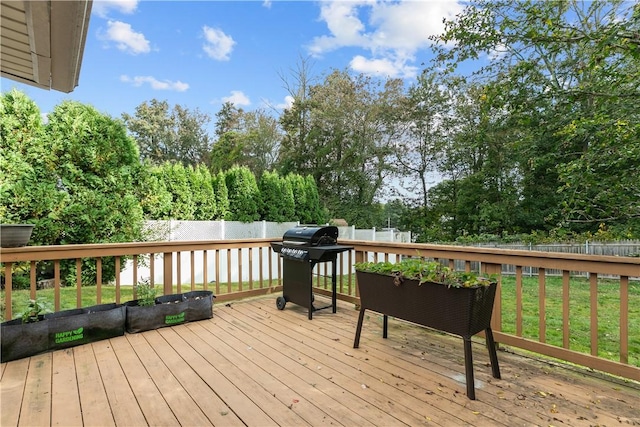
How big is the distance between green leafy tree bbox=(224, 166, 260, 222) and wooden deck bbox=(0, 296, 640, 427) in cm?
590

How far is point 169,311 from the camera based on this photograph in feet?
10.8

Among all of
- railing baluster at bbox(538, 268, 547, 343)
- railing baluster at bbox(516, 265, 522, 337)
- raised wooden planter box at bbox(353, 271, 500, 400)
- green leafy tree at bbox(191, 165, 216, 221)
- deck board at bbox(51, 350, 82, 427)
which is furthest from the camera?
green leafy tree at bbox(191, 165, 216, 221)

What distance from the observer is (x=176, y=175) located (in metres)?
7.56

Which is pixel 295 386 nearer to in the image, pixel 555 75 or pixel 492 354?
pixel 492 354

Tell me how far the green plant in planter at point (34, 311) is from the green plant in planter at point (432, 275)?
8.88ft

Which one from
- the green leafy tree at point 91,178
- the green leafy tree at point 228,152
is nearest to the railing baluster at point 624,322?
the green leafy tree at point 91,178

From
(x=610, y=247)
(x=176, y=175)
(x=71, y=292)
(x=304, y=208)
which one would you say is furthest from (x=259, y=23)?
(x=610, y=247)

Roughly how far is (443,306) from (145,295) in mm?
2847

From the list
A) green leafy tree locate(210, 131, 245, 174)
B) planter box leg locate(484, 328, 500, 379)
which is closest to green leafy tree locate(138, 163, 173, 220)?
planter box leg locate(484, 328, 500, 379)

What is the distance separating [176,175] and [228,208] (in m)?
1.60

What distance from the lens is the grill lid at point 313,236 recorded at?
3602 millimetres

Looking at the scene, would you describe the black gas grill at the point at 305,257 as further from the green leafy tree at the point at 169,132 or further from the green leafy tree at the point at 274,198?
the green leafy tree at the point at 169,132

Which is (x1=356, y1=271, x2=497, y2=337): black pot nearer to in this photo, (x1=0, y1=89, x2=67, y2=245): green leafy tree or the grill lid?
the grill lid

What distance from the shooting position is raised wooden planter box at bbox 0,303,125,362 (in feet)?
8.10
